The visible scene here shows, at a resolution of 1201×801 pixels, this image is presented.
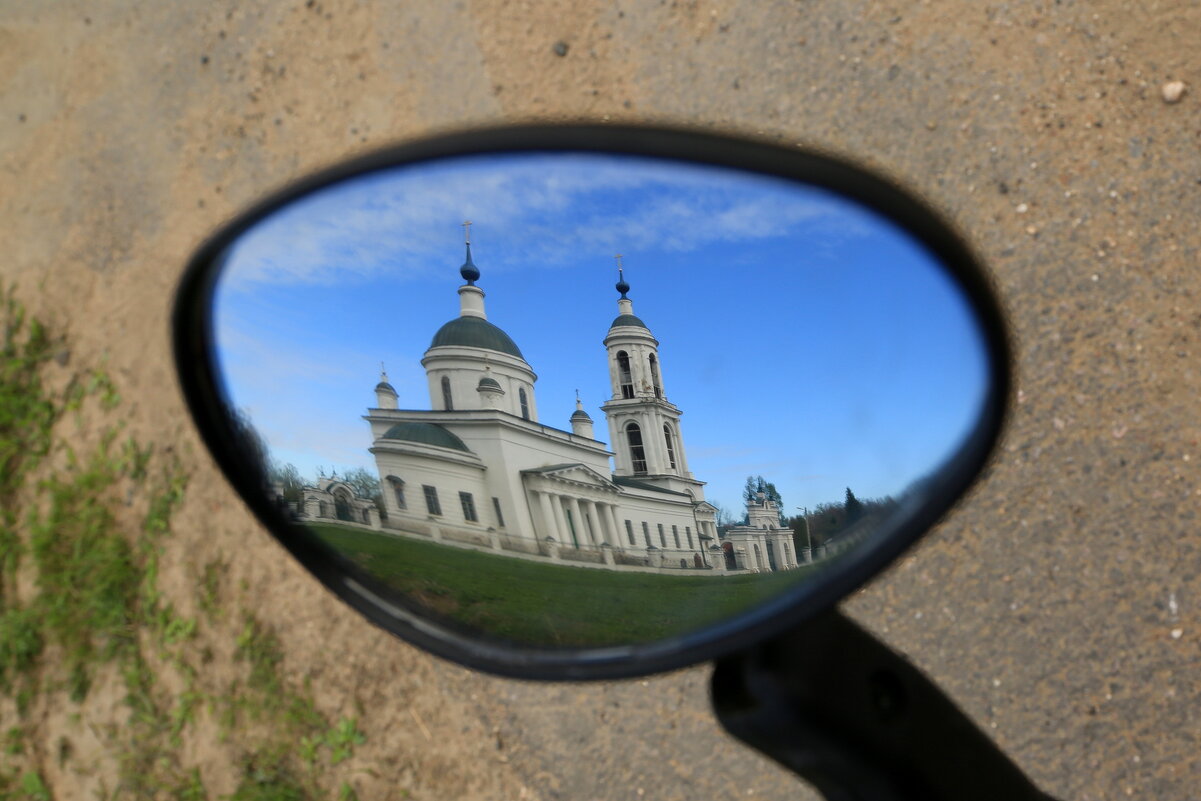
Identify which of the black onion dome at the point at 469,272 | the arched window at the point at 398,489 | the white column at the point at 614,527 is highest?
the black onion dome at the point at 469,272

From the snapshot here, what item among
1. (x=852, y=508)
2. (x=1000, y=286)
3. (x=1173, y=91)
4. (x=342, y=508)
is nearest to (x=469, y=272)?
(x=342, y=508)

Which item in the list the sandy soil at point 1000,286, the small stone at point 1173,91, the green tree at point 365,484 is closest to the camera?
the green tree at point 365,484

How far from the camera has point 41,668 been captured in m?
2.02

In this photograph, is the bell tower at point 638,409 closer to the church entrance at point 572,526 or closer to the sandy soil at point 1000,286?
the church entrance at point 572,526

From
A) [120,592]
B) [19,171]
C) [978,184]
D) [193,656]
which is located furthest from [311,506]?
[19,171]

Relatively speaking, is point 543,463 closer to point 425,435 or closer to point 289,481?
point 425,435

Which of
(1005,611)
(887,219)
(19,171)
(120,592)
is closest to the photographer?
(887,219)

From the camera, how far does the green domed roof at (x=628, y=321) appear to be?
0.59m

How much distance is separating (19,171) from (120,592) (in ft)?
5.11

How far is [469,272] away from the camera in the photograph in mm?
636

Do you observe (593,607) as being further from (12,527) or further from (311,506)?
(12,527)

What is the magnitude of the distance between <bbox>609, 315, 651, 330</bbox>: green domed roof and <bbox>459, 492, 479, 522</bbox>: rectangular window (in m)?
0.19

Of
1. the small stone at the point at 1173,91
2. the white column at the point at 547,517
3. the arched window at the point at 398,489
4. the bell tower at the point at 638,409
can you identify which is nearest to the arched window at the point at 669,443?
the bell tower at the point at 638,409

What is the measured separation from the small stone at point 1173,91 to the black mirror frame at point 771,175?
1801 mm
